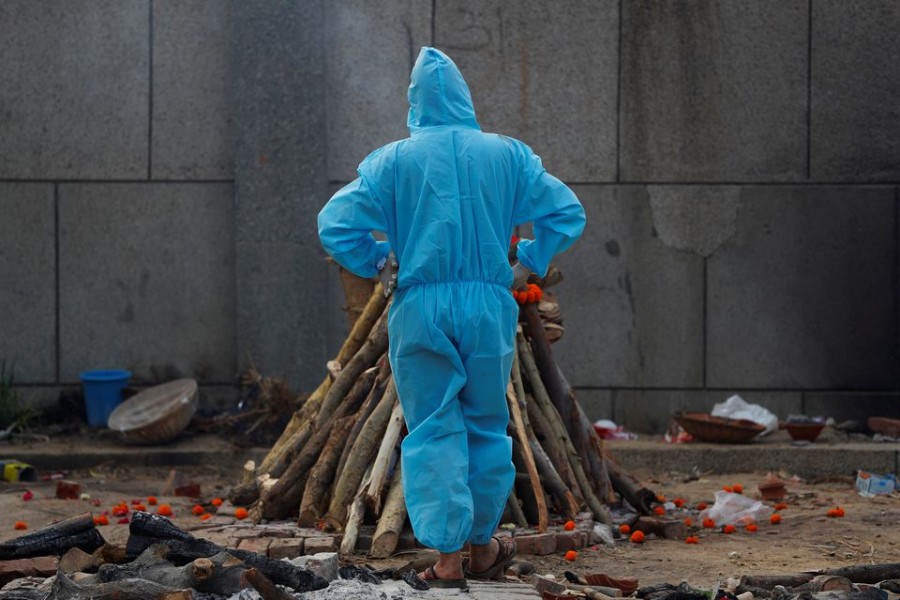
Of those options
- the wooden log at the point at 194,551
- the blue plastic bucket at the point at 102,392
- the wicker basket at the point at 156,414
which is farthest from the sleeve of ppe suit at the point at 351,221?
the blue plastic bucket at the point at 102,392

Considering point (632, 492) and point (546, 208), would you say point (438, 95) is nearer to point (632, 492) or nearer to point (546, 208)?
point (546, 208)

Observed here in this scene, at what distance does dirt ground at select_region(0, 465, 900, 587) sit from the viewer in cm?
605

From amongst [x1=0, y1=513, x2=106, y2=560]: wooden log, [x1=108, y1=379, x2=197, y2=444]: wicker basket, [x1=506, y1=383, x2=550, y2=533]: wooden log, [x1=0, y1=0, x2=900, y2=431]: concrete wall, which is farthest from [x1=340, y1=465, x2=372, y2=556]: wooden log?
[x1=0, y1=0, x2=900, y2=431]: concrete wall

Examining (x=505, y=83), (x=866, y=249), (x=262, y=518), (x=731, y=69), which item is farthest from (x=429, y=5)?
(x=262, y=518)

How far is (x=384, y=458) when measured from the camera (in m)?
6.47

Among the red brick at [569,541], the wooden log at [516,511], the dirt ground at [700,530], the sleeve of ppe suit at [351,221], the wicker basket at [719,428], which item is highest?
the sleeve of ppe suit at [351,221]

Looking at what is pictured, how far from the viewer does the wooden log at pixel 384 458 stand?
6332 millimetres

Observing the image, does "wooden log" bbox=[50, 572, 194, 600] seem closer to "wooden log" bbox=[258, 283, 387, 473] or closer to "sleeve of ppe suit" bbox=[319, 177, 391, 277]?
"sleeve of ppe suit" bbox=[319, 177, 391, 277]

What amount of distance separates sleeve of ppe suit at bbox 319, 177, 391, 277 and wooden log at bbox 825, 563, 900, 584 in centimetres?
241

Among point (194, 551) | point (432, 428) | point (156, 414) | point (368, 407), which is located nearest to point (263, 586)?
point (194, 551)

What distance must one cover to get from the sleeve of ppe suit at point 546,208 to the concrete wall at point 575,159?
3745 millimetres

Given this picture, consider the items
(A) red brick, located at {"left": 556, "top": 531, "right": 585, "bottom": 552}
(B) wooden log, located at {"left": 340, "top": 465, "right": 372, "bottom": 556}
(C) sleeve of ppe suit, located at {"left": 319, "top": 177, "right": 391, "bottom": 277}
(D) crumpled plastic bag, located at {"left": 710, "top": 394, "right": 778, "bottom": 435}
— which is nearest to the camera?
(C) sleeve of ppe suit, located at {"left": 319, "top": 177, "right": 391, "bottom": 277}

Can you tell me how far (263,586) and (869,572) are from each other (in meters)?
2.57

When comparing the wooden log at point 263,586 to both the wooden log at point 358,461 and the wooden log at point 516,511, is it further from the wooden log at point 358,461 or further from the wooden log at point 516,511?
the wooden log at point 516,511
